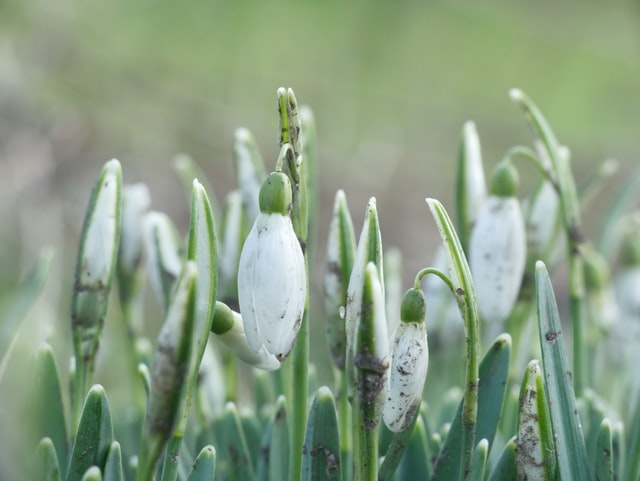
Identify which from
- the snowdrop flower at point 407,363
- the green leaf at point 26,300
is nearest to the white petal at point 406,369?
the snowdrop flower at point 407,363

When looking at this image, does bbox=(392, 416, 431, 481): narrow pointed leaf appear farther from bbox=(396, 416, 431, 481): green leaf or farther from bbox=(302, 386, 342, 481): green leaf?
bbox=(302, 386, 342, 481): green leaf

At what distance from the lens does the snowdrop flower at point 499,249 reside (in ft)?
2.70

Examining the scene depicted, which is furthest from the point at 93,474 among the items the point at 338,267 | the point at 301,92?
the point at 301,92

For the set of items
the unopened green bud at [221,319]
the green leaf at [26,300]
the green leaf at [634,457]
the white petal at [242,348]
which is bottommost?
the green leaf at [634,457]

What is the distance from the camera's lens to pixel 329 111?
4.23 m

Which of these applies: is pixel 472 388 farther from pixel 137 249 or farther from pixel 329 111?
pixel 329 111

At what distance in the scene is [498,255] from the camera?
82cm

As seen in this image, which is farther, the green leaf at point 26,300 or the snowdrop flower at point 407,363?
the green leaf at point 26,300

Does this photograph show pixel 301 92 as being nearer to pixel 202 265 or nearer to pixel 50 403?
pixel 50 403

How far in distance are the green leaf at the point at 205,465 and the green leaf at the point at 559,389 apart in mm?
251

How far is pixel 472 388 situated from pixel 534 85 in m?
4.57

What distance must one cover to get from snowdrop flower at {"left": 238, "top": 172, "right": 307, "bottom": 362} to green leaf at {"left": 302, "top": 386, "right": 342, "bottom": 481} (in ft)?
0.24

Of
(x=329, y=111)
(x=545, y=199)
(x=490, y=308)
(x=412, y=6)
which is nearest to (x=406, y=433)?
(x=490, y=308)

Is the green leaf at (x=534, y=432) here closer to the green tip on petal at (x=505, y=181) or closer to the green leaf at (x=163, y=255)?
the green tip on petal at (x=505, y=181)
